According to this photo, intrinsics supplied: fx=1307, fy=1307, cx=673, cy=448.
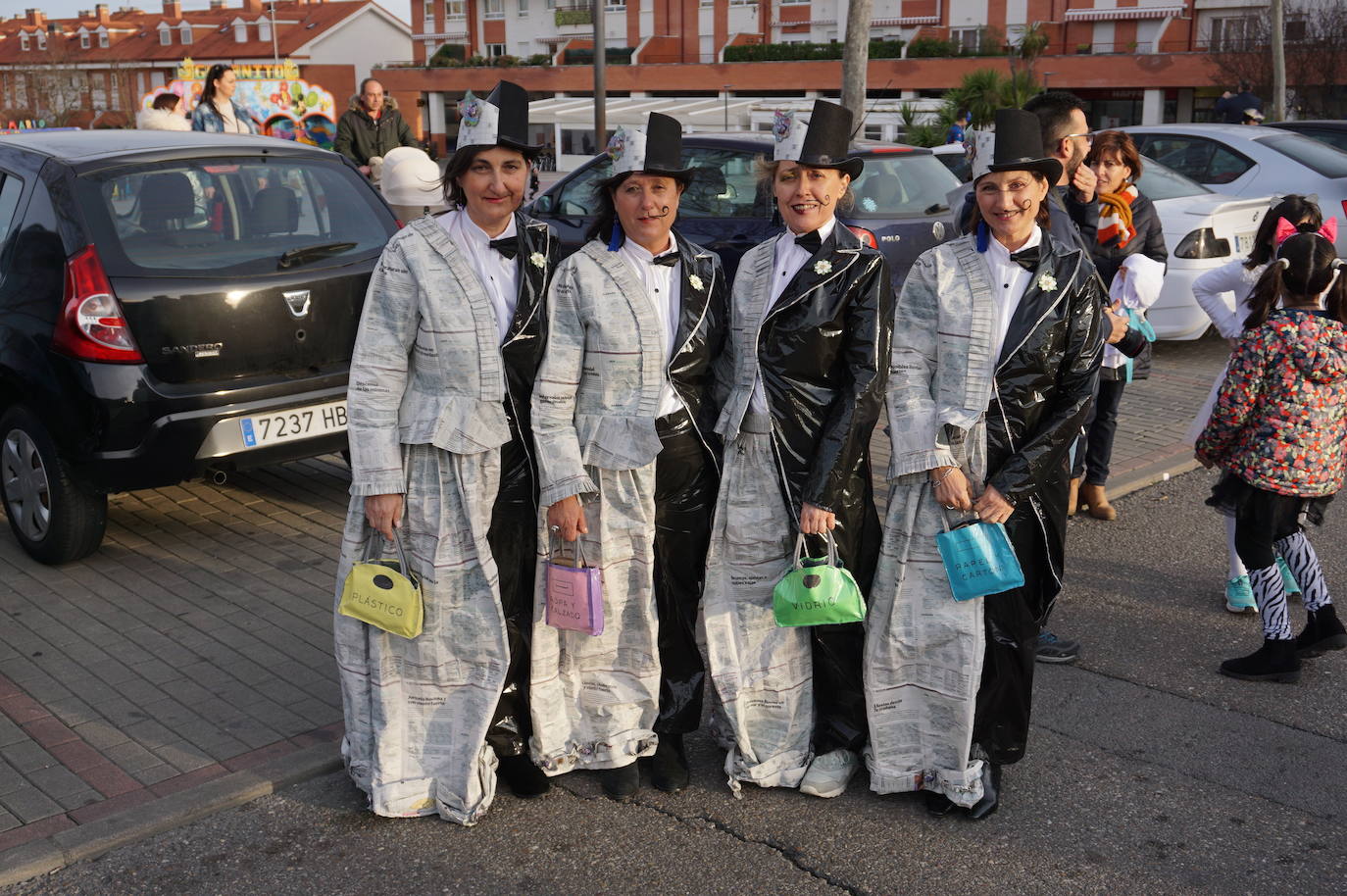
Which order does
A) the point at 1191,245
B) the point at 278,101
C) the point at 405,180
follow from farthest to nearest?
the point at 278,101 < the point at 405,180 < the point at 1191,245

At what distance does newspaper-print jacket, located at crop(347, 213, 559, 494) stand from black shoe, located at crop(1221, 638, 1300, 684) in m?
2.76

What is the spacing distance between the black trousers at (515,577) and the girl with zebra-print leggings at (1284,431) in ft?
8.11

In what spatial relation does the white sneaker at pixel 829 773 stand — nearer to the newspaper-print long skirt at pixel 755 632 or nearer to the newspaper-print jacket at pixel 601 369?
the newspaper-print long skirt at pixel 755 632

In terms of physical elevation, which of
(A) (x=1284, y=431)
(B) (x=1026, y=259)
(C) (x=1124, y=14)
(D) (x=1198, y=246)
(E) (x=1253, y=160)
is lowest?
(A) (x=1284, y=431)

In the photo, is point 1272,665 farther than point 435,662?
Yes

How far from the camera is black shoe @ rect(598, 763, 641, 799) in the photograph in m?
3.69

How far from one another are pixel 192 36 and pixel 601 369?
83245mm

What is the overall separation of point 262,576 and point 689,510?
8.29 ft

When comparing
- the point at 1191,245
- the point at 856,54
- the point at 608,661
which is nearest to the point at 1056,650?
the point at 608,661

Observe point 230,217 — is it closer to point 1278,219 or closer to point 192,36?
point 1278,219

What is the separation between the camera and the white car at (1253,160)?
10891mm

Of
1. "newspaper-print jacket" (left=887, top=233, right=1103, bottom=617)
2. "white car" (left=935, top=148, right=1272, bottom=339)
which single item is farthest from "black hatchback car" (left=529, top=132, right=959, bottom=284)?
"newspaper-print jacket" (left=887, top=233, right=1103, bottom=617)

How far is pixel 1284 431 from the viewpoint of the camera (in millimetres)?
4383

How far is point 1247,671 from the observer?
4488 millimetres
